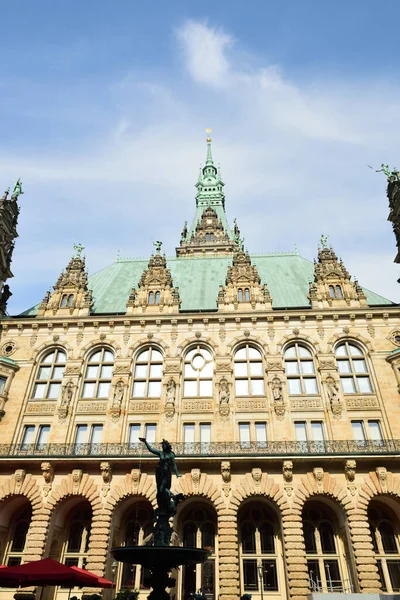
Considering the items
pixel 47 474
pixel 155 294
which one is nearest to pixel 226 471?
pixel 47 474

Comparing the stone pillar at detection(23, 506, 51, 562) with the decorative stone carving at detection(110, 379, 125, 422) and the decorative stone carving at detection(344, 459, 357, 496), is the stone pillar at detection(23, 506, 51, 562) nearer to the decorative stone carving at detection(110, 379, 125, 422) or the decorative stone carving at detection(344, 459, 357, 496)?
the decorative stone carving at detection(110, 379, 125, 422)

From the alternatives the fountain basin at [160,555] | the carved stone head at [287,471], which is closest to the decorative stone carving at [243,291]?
the carved stone head at [287,471]

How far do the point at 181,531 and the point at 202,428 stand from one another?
5036mm

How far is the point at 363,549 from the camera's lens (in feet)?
60.0

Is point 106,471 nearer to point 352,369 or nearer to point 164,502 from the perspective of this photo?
point 164,502

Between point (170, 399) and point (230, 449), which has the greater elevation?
point (170, 399)

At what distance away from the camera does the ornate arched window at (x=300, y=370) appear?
945 inches

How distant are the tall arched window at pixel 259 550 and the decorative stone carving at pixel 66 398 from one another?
10.7m

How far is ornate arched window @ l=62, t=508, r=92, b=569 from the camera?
815 inches

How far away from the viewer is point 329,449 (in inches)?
830

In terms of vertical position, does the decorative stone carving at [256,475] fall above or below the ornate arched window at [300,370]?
below

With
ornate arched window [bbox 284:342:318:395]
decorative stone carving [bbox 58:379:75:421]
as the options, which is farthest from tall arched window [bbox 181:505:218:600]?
decorative stone carving [bbox 58:379:75:421]

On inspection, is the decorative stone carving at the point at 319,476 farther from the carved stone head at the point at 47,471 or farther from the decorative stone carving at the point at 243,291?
the carved stone head at the point at 47,471

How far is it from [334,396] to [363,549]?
733cm
